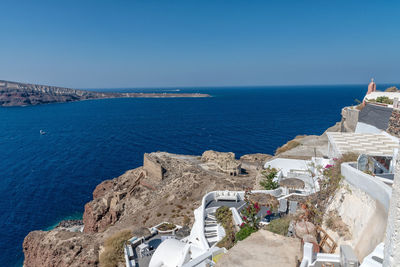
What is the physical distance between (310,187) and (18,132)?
104543 millimetres

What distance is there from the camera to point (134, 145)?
7294 centimetres

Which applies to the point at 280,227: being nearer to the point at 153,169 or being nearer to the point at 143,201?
the point at 143,201

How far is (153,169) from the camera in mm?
40562

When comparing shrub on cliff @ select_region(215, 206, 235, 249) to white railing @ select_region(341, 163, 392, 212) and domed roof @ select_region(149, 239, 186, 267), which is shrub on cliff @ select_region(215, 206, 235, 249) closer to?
domed roof @ select_region(149, 239, 186, 267)

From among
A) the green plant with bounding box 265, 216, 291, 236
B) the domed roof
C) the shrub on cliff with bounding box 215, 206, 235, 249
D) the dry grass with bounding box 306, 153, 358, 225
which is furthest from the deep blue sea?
the dry grass with bounding box 306, 153, 358, 225

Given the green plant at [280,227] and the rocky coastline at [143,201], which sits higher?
the green plant at [280,227]

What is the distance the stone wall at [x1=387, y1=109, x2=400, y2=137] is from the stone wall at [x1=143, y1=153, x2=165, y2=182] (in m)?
28.2

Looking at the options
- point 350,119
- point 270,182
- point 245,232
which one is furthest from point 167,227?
point 350,119

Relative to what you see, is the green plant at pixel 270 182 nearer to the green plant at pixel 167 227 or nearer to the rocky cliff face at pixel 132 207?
the rocky cliff face at pixel 132 207

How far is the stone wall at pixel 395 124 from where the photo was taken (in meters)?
17.9

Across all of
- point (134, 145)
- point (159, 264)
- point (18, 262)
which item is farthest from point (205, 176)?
point (134, 145)

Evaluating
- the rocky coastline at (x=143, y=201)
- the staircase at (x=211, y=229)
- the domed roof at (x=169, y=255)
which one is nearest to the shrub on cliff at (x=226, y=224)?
the staircase at (x=211, y=229)

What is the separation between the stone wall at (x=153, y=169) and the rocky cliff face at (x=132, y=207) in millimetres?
323

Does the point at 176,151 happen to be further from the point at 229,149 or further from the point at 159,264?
the point at 159,264
